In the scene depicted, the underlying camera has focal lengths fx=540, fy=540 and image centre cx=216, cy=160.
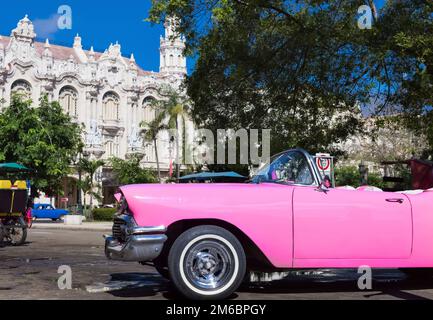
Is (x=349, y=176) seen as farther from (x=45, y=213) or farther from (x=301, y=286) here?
(x=301, y=286)

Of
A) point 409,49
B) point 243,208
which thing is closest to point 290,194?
point 243,208

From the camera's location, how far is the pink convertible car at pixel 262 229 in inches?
190

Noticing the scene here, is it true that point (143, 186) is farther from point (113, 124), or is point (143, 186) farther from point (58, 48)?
point (58, 48)

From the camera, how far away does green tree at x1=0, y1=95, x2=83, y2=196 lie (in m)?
38.6

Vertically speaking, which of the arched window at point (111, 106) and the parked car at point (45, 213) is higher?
the arched window at point (111, 106)

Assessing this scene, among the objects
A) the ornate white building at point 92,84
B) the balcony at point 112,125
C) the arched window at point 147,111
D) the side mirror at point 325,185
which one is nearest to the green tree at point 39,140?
the ornate white building at point 92,84

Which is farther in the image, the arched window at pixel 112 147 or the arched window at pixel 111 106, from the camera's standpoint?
the arched window at pixel 111 106

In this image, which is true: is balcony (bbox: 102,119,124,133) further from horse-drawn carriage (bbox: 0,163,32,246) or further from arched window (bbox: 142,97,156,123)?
horse-drawn carriage (bbox: 0,163,32,246)

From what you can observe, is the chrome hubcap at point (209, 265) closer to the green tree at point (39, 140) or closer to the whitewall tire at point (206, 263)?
the whitewall tire at point (206, 263)

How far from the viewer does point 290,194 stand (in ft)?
16.8

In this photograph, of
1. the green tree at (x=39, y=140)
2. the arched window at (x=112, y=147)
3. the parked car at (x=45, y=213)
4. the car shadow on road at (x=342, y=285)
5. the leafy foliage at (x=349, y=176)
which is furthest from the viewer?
the arched window at (x=112, y=147)

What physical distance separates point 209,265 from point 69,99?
2750 inches

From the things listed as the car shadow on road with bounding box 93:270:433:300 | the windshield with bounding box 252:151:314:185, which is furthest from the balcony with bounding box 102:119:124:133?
the windshield with bounding box 252:151:314:185

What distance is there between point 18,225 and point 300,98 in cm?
879
